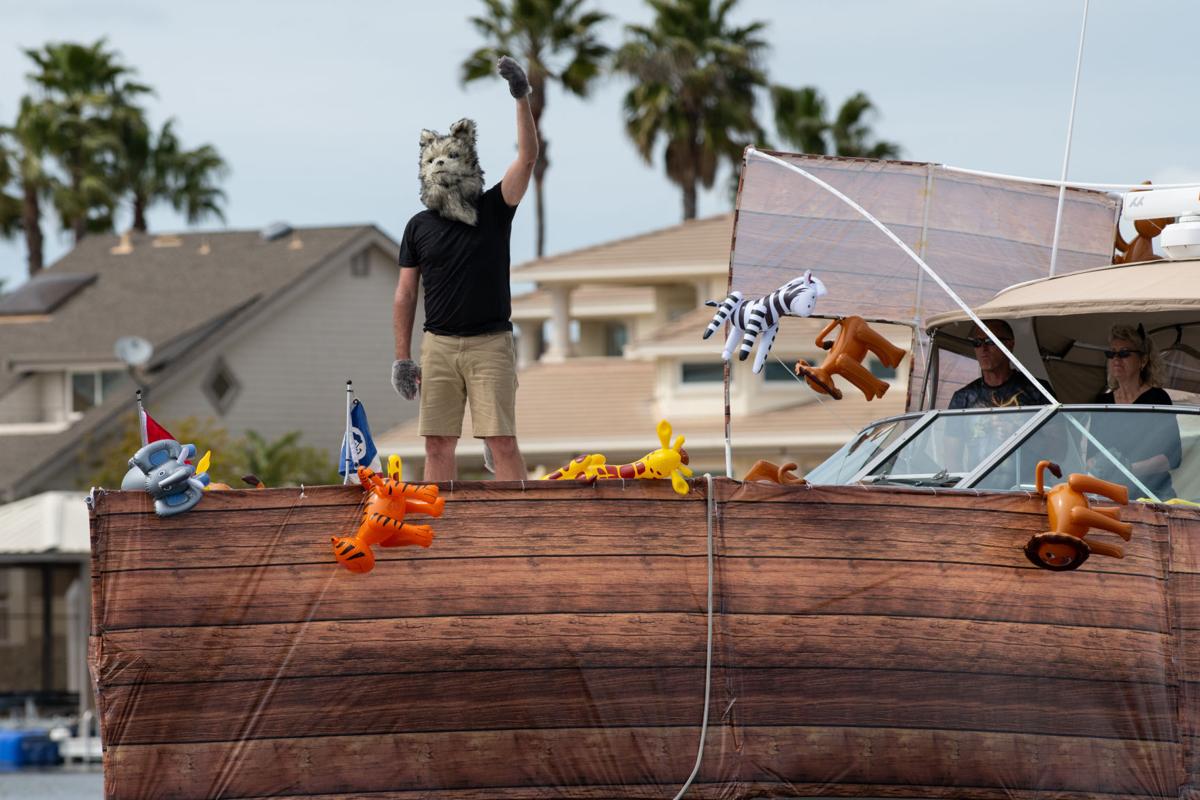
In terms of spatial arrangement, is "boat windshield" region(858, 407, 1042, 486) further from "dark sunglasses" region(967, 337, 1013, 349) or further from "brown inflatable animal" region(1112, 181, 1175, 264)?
"brown inflatable animal" region(1112, 181, 1175, 264)

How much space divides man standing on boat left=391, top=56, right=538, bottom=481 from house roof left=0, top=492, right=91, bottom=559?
2098 centimetres

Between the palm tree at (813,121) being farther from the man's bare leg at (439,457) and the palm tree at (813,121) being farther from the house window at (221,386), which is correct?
the man's bare leg at (439,457)

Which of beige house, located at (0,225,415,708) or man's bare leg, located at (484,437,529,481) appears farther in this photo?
beige house, located at (0,225,415,708)

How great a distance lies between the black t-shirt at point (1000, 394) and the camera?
1075cm

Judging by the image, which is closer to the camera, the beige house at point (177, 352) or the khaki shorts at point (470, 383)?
the khaki shorts at point (470, 383)

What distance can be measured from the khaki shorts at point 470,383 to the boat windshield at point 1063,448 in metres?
1.77

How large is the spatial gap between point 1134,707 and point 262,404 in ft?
117

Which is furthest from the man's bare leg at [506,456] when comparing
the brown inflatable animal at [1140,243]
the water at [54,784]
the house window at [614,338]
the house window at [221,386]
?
the house window at [614,338]

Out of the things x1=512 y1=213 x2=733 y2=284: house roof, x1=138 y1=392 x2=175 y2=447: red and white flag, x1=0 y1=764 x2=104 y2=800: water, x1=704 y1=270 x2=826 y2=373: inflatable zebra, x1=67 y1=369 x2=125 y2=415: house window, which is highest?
x1=704 y1=270 x2=826 y2=373: inflatable zebra

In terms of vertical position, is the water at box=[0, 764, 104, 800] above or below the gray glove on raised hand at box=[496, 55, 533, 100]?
below

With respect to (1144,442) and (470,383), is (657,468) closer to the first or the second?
(470,383)

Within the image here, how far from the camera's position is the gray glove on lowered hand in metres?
9.20

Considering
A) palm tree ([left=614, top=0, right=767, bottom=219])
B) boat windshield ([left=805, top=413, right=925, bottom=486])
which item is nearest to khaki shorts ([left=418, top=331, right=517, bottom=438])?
boat windshield ([left=805, top=413, right=925, bottom=486])

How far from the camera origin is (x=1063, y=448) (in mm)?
9125
